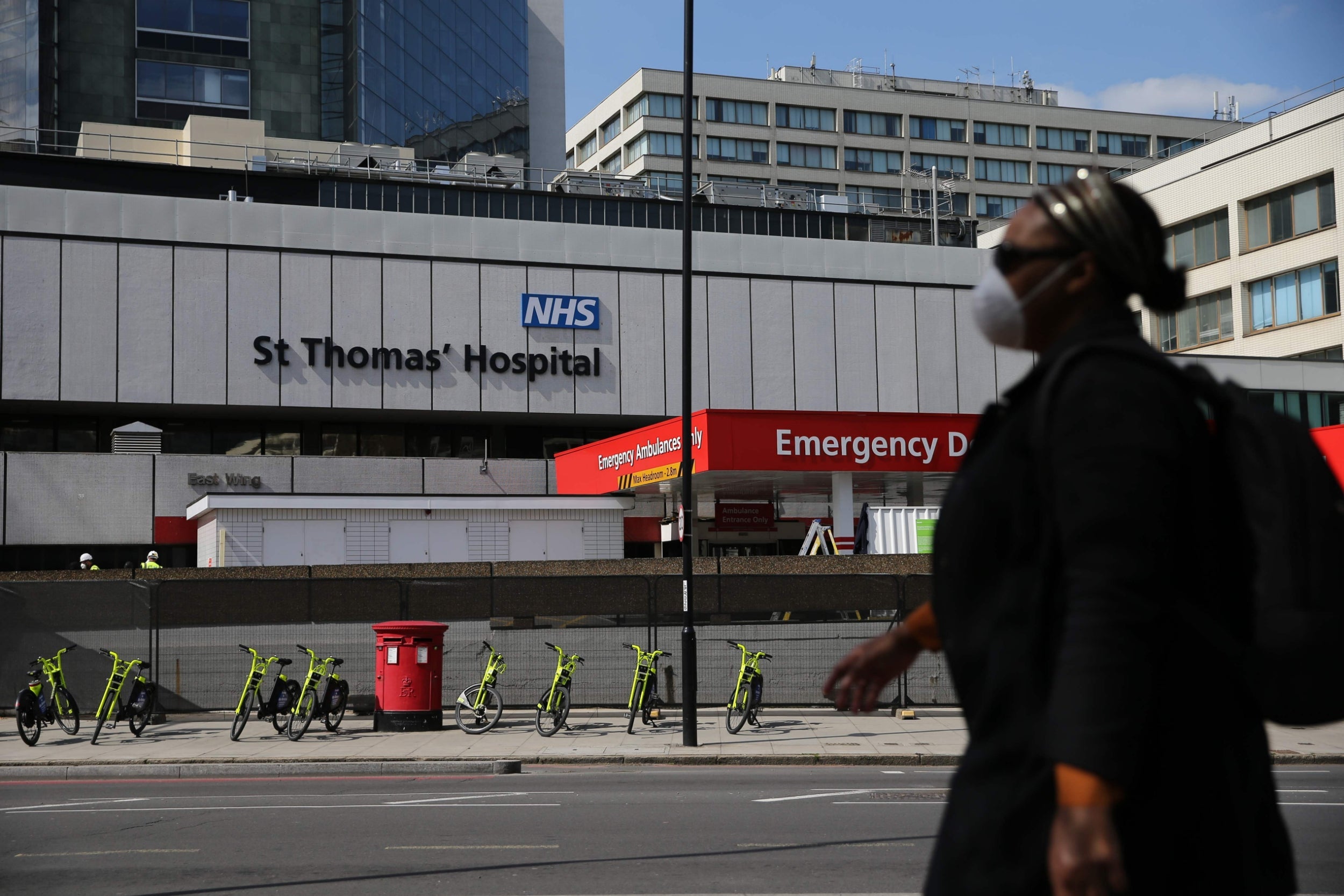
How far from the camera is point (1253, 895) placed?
6.71 feet

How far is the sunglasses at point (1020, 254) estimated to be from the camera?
2.26 metres

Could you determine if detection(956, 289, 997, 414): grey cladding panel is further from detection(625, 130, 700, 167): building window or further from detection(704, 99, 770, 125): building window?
detection(625, 130, 700, 167): building window

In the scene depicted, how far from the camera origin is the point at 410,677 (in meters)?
16.8

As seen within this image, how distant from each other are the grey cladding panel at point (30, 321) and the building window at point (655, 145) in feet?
180

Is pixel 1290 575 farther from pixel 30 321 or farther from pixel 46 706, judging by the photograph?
pixel 30 321

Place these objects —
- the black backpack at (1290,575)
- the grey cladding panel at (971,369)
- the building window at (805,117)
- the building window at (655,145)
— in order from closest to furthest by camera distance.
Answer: the black backpack at (1290,575), the grey cladding panel at (971,369), the building window at (805,117), the building window at (655,145)

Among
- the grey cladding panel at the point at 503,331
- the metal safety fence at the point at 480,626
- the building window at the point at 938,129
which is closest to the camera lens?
the metal safety fence at the point at 480,626

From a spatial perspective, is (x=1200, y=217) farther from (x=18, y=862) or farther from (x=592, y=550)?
(x=18, y=862)

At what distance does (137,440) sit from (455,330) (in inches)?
455

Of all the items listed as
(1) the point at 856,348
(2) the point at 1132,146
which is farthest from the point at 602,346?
(2) the point at 1132,146

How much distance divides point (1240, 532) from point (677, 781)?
11.5m

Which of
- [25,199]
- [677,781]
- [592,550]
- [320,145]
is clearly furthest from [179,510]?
[677,781]

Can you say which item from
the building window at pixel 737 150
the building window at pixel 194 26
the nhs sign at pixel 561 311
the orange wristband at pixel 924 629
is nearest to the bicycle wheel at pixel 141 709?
the orange wristband at pixel 924 629

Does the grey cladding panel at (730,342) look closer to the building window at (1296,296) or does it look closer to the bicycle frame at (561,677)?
the building window at (1296,296)
